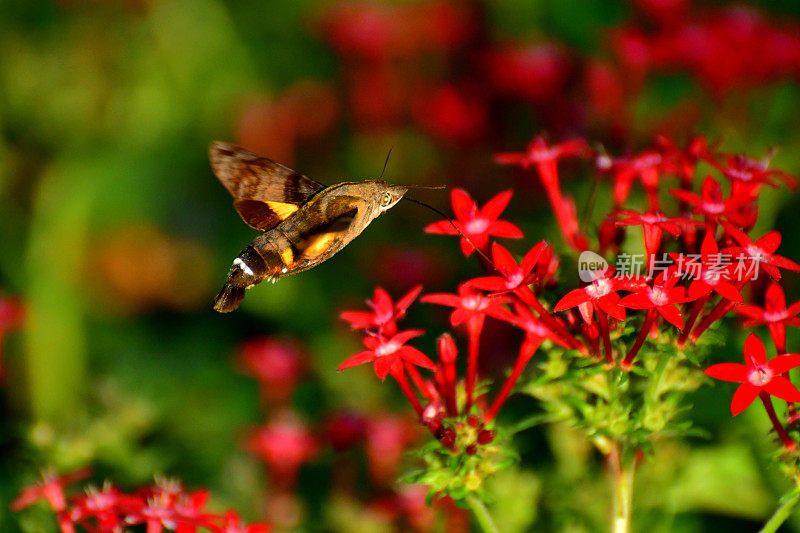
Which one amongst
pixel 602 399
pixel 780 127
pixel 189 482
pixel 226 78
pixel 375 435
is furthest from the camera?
pixel 226 78

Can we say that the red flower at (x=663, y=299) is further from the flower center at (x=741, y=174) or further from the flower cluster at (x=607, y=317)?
the flower center at (x=741, y=174)

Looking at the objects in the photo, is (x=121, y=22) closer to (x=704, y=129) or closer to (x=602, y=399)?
(x=704, y=129)

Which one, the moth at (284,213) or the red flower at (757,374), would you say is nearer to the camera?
the red flower at (757,374)

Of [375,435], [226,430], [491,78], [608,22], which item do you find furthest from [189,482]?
[608,22]

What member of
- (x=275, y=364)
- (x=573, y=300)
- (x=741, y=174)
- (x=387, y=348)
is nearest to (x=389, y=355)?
(x=387, y=348)

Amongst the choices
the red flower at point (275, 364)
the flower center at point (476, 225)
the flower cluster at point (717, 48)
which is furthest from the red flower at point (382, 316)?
the flower cluster at point (717, 48)

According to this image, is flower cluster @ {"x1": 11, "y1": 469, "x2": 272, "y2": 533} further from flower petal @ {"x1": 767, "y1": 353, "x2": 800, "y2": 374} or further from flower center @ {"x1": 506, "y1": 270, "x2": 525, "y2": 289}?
flower petal @ {"x1": 767, "y1": 353, "x2": 800, "y2": 374}
